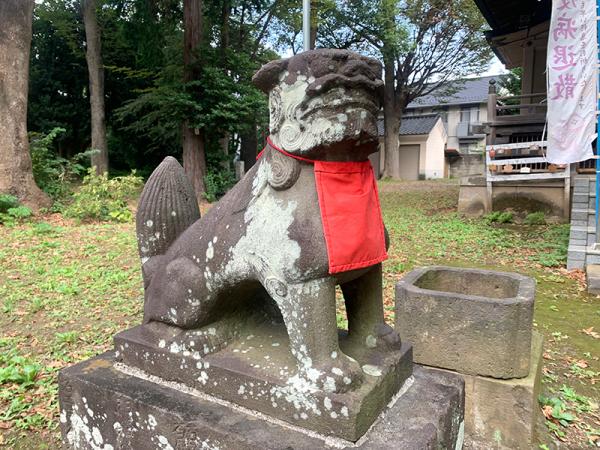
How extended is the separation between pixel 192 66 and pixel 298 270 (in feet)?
32.8

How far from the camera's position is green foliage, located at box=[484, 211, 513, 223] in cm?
847

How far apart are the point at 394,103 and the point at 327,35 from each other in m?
4.27

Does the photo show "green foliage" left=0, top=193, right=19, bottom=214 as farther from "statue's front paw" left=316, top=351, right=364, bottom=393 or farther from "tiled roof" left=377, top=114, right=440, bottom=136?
"tiled roof" left=377, top=114, right=440, bottom=136

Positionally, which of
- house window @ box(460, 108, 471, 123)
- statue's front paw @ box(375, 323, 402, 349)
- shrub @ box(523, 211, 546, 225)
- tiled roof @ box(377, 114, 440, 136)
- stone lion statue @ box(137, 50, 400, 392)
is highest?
house window @ box(460, 108, 471, 123)

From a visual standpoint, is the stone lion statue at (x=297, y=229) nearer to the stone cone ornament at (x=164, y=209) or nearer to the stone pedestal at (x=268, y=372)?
the stone pedestal at (x=268, y=372)

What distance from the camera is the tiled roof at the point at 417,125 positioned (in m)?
25.4

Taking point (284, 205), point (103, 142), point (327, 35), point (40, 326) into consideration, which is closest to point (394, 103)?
point (327, 35)

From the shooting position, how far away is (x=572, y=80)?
636cm

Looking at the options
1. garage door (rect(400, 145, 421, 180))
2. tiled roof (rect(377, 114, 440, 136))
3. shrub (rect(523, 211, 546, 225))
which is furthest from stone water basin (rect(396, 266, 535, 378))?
garage door (rect(400, 145, 421, 180))

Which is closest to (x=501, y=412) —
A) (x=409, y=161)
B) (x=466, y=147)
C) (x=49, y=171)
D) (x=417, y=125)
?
(x=49, y=171)

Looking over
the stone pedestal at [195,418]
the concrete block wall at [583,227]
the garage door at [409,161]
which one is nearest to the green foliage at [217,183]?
the concrete block wall at [583,227]

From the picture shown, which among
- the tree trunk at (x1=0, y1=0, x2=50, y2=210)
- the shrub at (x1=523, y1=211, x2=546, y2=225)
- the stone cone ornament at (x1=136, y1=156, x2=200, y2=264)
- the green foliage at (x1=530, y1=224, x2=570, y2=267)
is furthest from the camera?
the shrub at (x1=523, y1=211, x2=546, y2=225)

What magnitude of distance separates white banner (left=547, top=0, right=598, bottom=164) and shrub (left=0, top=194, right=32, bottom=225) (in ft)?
28.6

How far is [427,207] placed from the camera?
10.8 metres
